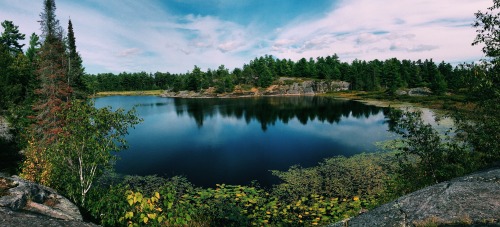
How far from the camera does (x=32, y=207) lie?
11.0 meters

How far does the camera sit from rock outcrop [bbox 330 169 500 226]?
804 centimetres

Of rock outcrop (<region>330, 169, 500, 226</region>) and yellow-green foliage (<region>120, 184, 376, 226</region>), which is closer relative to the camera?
rock outcrop (<region>330, 169, 500, 226</region>)

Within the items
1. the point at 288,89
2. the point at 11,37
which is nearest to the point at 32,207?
the point at 11,37

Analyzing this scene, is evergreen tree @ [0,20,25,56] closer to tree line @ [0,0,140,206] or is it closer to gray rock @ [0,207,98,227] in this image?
tree line @ [0,0,140,206]

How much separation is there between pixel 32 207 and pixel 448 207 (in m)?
A: 15.3

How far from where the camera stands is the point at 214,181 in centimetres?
3209

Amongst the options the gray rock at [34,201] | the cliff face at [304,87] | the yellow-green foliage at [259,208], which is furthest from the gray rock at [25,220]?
the cliff face at [304,87]

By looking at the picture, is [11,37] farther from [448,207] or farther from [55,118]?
[448,207]

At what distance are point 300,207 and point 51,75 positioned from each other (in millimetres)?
40852

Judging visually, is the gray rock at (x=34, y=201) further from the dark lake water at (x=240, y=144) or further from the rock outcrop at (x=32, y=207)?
the dark lake water at (x=240, y=144)

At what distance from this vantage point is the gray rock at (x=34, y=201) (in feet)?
34.1

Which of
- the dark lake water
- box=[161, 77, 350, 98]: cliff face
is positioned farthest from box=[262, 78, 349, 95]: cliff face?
the dark lake water

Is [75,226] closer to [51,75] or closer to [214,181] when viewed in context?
[214,181]

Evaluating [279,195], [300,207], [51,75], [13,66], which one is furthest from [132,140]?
[300,207]
